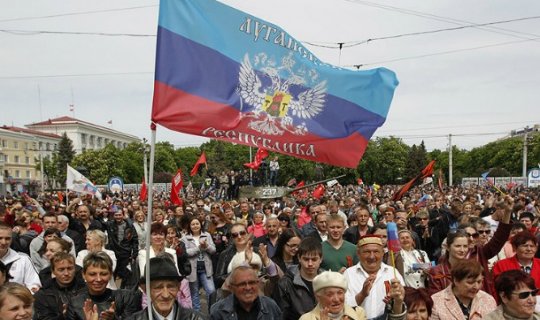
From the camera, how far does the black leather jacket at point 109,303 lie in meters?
4.27

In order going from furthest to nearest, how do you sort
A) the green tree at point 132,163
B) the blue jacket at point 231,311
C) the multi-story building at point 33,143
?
the multi-story building at point 33,143 < the green tree at point 132,163 < the blue jacket at point 231,311

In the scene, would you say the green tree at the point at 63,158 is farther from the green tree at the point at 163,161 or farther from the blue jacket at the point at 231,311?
→ the blue jacket at the point at 231,311

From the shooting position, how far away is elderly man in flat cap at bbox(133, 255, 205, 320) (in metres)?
3.88

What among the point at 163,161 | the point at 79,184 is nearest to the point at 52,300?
the point at 79,184

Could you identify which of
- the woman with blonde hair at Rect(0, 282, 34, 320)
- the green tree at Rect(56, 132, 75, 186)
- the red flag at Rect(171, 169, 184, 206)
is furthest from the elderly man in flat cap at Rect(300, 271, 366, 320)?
the green tree at Rect(56, 132, 75, 186)

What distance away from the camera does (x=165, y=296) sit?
12.8 feet

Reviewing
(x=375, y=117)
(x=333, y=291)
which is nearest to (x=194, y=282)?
(x=375, y=117)

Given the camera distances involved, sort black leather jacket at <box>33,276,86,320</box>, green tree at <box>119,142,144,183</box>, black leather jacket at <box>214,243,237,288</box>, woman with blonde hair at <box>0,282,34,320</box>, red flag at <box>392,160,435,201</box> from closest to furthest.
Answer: woman with blonde hair at <box>0,282,34,320</box>, black leather jacket at <box>33,276,86,320</box>, black leather jacket at <box>214,243,237,288</box>, red flag at <box>392,160,435,201</box>, green tree at <box>119,142,144,183</box>

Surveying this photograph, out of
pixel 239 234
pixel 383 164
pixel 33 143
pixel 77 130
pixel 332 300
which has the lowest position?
pixel 332 300

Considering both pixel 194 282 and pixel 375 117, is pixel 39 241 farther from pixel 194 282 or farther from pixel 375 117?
pixel 375 117

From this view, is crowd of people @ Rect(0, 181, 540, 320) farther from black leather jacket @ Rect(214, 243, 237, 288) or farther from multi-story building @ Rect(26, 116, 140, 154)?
multi-story building @ Rect(26, 116, 140, 154)

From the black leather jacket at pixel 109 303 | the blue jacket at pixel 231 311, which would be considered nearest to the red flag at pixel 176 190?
the black leather jacket at pixel 109 303

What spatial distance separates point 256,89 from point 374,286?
7.00 feet

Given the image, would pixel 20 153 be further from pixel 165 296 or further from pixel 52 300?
pixel 165 296
